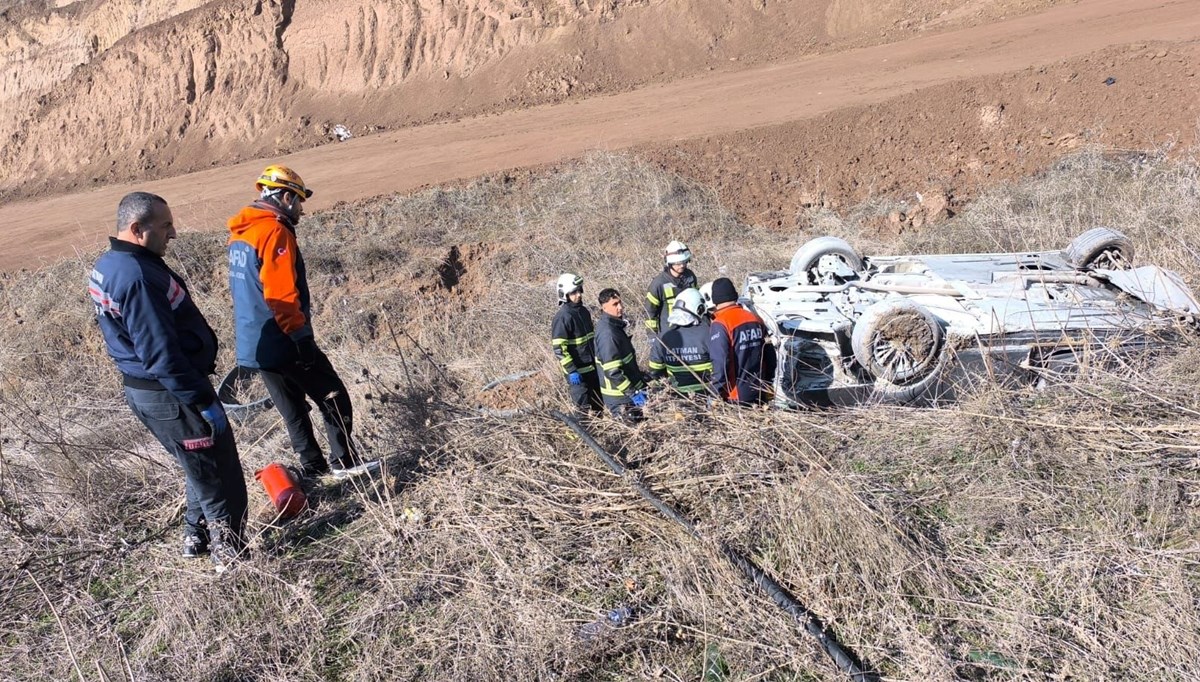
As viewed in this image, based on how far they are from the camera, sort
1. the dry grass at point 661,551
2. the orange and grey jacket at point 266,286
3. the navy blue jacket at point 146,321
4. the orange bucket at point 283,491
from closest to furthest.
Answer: the dry grass at point 661,551, the navy blue jacket at point 146,321, the orange bucket at point 283,491, the orange and grey jacket at point 266,286

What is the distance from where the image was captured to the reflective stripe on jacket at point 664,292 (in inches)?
244

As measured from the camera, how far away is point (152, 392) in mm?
3322

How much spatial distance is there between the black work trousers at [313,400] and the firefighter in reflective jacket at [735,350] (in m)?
2.18

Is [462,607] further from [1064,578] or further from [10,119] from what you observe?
[10,119]

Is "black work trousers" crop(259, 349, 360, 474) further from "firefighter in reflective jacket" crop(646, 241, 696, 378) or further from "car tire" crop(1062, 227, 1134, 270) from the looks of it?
"car tire" crop(1062, 227, 1134, 270)

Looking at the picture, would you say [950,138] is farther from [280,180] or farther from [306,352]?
[306,352]

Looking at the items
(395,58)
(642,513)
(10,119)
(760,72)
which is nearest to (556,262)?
(642,513)

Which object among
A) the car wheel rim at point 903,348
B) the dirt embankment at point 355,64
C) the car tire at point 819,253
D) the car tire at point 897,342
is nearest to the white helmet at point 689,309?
the car tire at point 897,342

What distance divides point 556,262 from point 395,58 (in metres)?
13.2

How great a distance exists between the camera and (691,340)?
15.8 ft

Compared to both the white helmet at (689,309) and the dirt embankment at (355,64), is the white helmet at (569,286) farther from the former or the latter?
the dirt embankment at (355,64)

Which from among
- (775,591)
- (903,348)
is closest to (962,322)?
(903,348)

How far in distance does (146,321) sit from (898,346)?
4212 mm

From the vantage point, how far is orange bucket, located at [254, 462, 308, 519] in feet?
12.4
